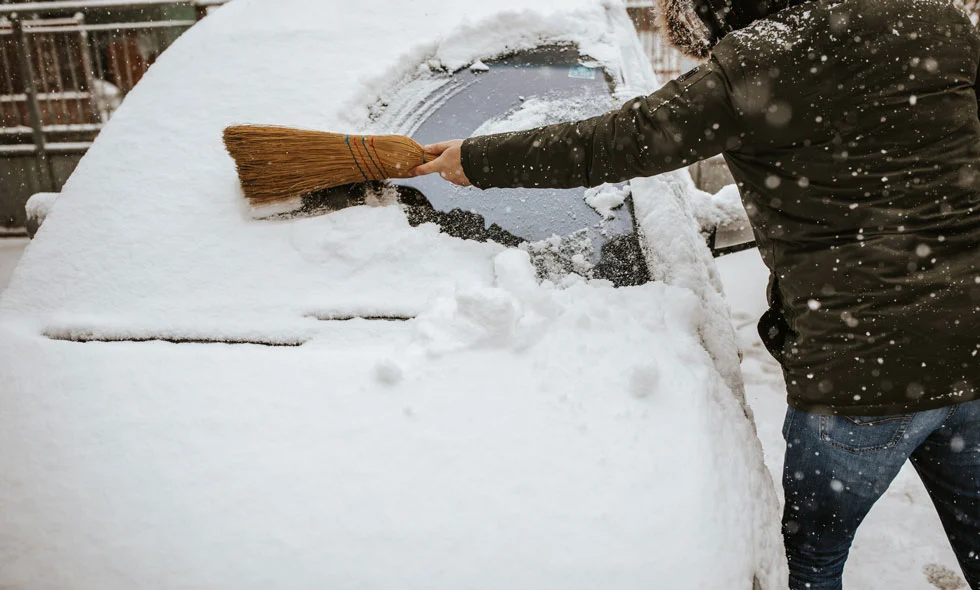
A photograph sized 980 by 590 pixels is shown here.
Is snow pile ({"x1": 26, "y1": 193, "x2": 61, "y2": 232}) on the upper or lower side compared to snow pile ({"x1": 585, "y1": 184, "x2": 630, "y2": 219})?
upper

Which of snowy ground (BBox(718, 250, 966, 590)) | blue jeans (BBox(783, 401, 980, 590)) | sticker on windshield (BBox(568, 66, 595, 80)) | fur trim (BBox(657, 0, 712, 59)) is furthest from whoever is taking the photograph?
snowy ground (BBox(718, 250, 966, 590))

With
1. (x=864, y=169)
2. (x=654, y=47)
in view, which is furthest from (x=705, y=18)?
(x=654, y=47)

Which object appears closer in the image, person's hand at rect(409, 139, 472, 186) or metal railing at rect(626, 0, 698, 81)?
person's hand at rect(409, 139, 472, 186)

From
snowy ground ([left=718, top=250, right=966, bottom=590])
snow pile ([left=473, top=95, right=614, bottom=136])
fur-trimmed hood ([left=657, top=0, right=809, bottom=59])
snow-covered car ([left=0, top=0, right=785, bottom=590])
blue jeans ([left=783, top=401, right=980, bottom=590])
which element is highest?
fur-trimmed hood ([left=657, top=0, right=809, bottom=59])

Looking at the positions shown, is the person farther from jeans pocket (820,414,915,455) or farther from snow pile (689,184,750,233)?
snow pile (689,184,750,233)

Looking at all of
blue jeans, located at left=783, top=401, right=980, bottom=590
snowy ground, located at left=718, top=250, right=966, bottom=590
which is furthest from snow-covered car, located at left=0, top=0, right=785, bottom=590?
snowy ground, located at left=718, top=250, right=966, bottom=590

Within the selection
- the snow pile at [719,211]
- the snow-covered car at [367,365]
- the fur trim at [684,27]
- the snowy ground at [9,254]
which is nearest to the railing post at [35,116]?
the snowy ground at [9,254]

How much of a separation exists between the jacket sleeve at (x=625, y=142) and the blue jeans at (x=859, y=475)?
551mm

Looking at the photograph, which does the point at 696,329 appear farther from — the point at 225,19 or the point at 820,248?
the point at 225,19

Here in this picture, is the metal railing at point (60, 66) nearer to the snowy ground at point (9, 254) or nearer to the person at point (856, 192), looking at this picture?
the snowy ground at point (9, 254)

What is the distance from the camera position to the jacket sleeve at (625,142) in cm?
115

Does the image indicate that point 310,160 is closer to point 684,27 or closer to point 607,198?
point 607,198

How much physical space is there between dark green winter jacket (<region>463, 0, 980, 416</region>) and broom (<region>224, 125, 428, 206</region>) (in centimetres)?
65

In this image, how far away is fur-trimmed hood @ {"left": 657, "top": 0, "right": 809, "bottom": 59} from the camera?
120 cm
